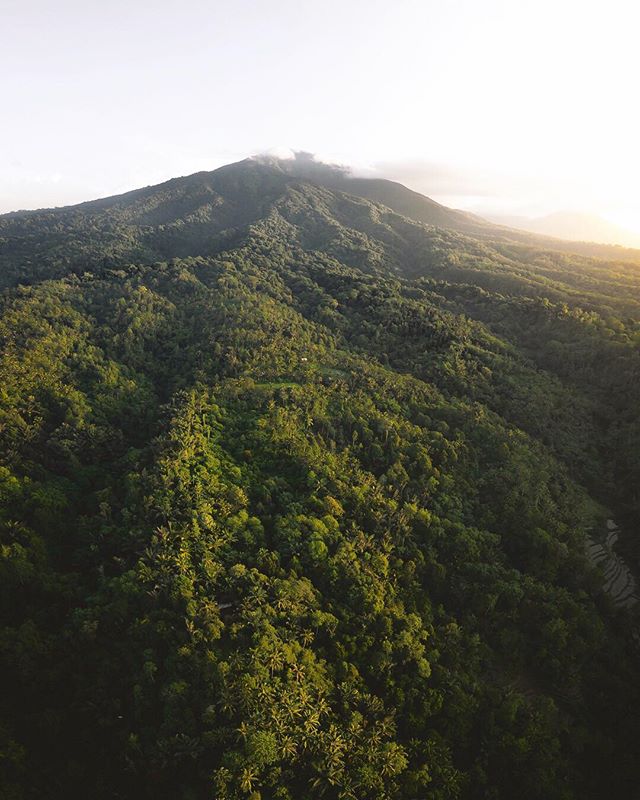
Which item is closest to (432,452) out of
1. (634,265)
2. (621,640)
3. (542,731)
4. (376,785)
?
(621,640)

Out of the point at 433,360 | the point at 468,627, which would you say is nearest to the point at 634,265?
the point at 433,360

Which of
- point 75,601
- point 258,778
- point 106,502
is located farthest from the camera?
point 106,502

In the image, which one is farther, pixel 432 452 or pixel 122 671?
pixel 432 452

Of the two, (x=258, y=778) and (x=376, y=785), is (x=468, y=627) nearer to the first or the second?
(x=376, y=785)

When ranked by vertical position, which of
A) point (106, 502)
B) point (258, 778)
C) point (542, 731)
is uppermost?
point (106, 502)

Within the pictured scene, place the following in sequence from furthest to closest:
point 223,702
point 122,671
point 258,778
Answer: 1. point 122,671
2. point 223,702
3. point 258,778

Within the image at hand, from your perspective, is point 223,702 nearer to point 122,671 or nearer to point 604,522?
point 122,671

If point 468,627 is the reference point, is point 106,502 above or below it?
above
